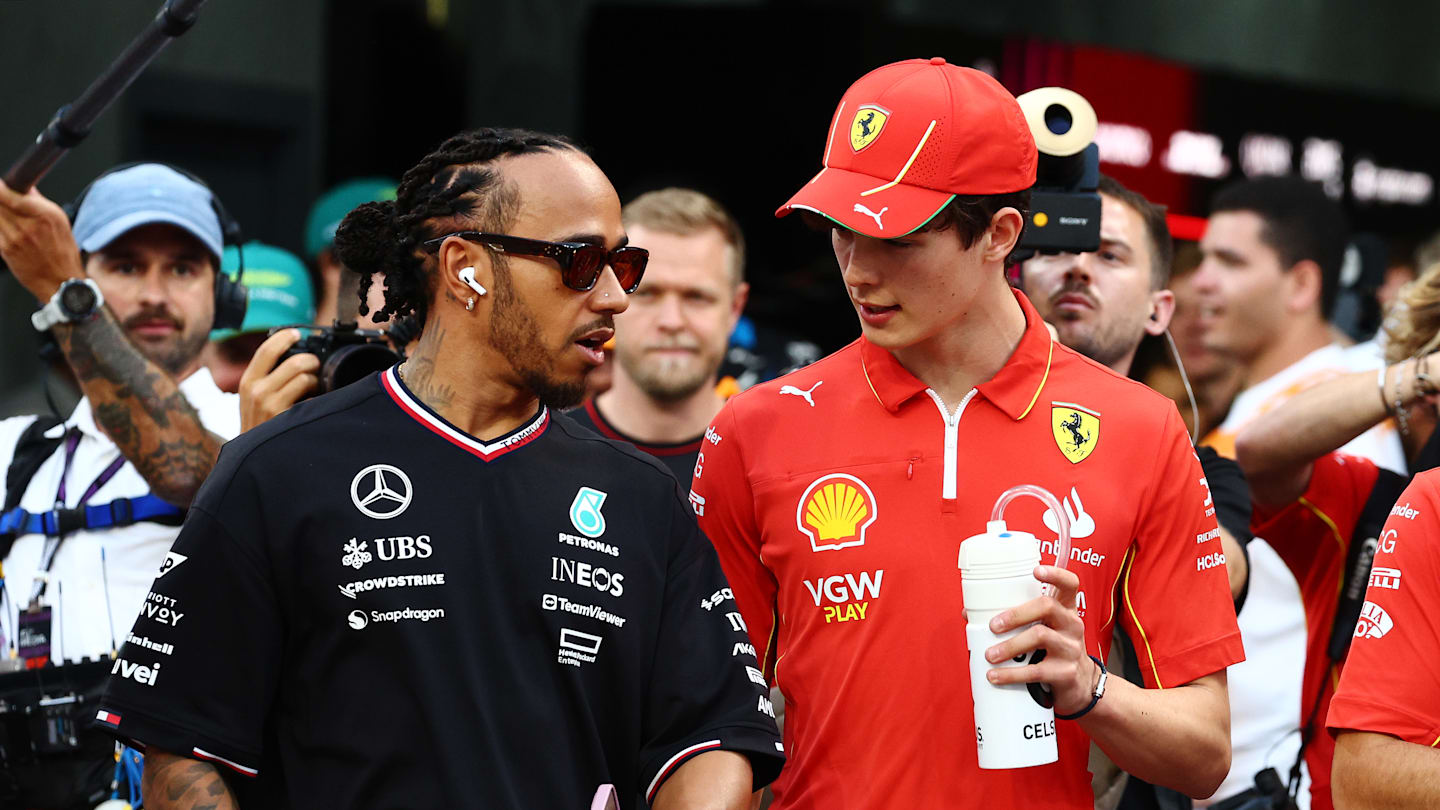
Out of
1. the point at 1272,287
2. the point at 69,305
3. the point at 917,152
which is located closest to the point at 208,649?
the point at 917,152

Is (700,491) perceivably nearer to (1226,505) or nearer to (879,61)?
(1226,505)

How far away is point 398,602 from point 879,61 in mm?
7326

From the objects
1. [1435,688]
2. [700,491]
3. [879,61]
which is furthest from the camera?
[879,61]

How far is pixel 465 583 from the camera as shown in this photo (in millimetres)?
2430

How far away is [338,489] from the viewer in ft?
7.98

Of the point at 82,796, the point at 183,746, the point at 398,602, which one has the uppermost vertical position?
the point at 398,602

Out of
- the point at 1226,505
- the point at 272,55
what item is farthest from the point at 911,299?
the point at 272,55

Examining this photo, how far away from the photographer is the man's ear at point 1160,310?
402 centimetres

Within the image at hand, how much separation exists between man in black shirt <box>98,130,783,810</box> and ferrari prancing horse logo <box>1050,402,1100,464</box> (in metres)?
0.67

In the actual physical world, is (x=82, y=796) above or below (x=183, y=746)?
below

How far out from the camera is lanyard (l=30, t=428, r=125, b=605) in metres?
3.81

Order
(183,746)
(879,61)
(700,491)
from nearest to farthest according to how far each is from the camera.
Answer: (183,746) → (700,491) → (879,61)

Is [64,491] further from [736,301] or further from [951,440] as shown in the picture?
[951,440]

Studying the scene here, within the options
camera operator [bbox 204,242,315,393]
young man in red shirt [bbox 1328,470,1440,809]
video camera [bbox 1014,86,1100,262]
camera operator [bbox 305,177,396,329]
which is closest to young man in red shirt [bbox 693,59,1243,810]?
young man in red shirt [bbox 1328,470,1440,809]
